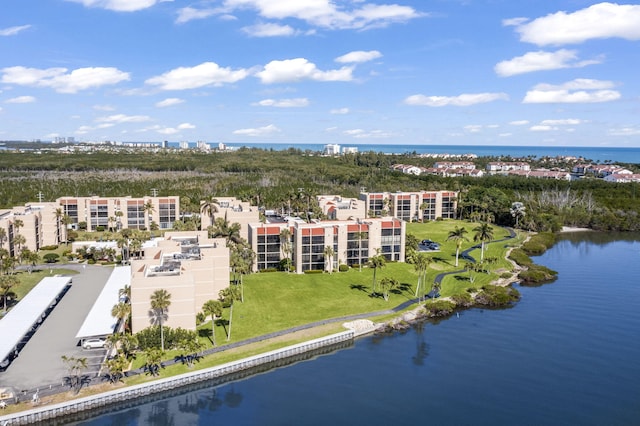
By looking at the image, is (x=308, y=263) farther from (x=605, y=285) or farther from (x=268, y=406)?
(x=605, y=285)

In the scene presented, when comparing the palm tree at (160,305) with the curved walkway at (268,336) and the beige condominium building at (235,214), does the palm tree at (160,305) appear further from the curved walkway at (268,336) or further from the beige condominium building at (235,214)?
the beige condominium building at (235,214)

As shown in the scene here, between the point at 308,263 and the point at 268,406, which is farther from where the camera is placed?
the point at 308,263

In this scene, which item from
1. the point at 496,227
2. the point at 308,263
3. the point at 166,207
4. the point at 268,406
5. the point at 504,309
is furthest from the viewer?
the point at 496,227

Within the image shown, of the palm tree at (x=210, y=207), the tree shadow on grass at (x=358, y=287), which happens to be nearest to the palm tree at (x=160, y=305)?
the tree shadow on grass at (x=358, y=287)

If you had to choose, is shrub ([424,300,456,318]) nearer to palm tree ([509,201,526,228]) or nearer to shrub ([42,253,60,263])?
shrub ([42,253,60,263])

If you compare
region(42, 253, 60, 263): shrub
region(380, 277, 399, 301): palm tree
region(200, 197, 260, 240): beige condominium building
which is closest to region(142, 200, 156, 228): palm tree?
region(200, 197, 260, 240): beige condominium building

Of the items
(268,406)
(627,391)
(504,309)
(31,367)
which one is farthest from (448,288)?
(31,367)
